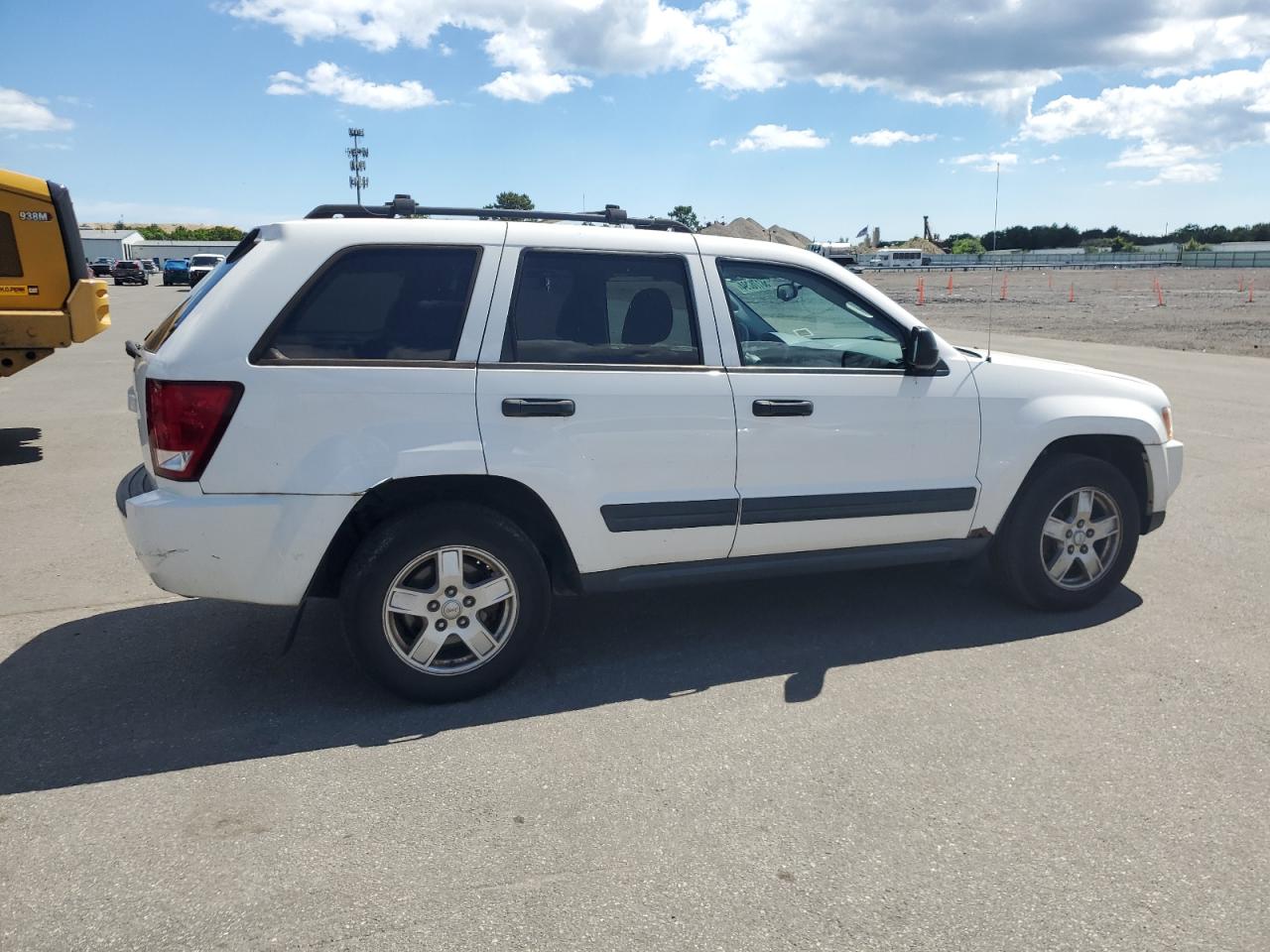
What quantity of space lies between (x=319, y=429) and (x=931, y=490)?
274 cm

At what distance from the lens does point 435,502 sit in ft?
13.1

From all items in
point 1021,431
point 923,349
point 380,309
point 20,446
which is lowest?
point 20,446

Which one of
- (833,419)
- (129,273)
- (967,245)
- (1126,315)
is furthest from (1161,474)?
(967,245)

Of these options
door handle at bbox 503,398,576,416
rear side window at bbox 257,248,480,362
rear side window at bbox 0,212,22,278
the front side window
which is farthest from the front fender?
rear side window at bbox 0,212,22,278

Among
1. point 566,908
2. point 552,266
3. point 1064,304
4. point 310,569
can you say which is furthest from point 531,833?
point 1064,304

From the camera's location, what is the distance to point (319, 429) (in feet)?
12.4

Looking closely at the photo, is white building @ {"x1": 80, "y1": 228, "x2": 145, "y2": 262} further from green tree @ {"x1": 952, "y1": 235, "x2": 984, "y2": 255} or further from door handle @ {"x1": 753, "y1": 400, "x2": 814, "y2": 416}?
door handle @ {"x1": 753, "y1": 400, "x2": 814, "y2": 416}

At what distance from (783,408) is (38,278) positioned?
30.1 feet

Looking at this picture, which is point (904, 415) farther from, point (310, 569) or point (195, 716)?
point (195, 716)

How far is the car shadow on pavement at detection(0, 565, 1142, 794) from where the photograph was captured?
3.77m

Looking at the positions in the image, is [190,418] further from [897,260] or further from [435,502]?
[897,260]

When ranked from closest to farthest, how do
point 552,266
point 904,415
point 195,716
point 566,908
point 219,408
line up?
point 566,908 → point 219,408 → point 195,716 → point 552,266 → point 904,415

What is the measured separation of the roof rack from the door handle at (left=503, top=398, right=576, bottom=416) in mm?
1008

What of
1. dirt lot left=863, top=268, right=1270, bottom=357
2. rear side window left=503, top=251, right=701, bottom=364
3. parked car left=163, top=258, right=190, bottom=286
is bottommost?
dirt lot left=863, top=268, right=1270, bottom=357
